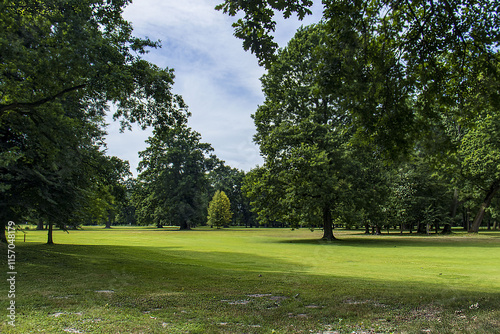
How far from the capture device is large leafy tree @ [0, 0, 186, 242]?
10555 millimetres

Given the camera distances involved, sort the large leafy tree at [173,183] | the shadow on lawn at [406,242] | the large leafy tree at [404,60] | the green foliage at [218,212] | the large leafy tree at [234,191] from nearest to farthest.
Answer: the large leafy tree at [404,60]
the shadow on lawn at [406,242]
the large leafy tree at [173,183]
the green foliage at [218,212]
the large leafy tree at [234,191]

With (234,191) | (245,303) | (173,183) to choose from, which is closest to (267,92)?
(245,303)

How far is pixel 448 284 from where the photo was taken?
9617mm

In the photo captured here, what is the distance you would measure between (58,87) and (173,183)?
62.0 meters

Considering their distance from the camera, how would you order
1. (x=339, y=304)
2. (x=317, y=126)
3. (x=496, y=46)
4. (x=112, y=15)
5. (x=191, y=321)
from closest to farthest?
(x=191, y=321) < (x=339, y=304) < (x=496, y=46) < (x=112, y=15) < (x=317, y=126)

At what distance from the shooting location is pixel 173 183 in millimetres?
72625

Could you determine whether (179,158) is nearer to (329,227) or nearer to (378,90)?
(329,227)

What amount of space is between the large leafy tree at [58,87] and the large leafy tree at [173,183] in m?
54.3

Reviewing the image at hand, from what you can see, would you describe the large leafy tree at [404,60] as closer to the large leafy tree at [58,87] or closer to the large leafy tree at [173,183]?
the large leafy tree at [58,87]

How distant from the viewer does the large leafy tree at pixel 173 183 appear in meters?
70.4

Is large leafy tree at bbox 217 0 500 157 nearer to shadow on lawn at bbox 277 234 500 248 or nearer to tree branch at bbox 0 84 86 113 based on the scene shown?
tree branch at bbox 0 84 86 113

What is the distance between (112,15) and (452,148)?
13.0m

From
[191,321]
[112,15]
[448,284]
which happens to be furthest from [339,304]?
[112,15]

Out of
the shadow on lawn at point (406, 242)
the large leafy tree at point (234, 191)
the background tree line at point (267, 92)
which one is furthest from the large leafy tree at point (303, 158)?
the large leafy tree at point (234, 191)
